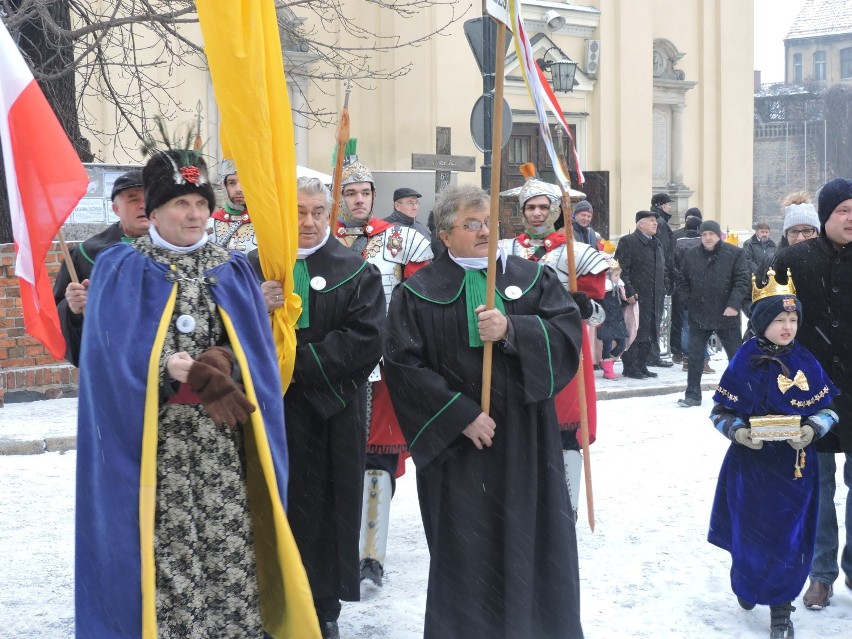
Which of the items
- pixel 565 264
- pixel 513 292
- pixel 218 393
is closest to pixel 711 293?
pixel 565 264

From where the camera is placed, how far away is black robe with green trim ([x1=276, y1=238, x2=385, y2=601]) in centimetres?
484

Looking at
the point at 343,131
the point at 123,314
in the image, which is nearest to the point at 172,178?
the point at 123,314

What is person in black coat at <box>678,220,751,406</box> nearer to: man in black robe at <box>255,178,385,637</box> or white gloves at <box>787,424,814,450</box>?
white gloves at <box>787,424,814,450</box>

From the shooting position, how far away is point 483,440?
4305 millimetres

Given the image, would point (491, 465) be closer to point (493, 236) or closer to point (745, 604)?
point (493, 236)

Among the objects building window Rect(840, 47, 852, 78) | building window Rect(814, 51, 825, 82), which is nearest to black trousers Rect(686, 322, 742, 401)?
building window Rect(840, 47, 852, 78)

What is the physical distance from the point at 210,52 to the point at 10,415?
6787 mm

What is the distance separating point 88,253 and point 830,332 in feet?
Result: 11.1

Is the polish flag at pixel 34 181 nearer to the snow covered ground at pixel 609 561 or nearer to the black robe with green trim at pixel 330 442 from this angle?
the black robe with green trim at pixel 330 442

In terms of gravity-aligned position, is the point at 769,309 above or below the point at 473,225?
below

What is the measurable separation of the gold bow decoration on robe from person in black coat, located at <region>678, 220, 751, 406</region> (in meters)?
6.30

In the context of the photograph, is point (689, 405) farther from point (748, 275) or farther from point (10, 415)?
point (10, 415)

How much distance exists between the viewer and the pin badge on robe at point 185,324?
3947 mm

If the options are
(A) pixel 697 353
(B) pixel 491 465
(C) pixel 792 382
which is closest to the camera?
(B) pixel 491 465
